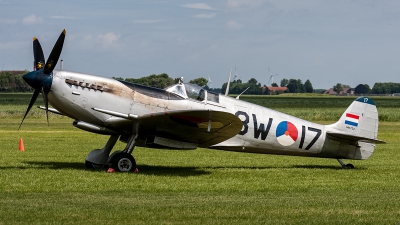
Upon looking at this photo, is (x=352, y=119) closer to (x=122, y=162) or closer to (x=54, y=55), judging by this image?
(x=122, y=162)

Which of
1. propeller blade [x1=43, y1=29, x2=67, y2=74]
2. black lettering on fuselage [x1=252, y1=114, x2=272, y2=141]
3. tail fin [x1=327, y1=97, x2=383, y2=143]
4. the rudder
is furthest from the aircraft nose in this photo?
the rudder

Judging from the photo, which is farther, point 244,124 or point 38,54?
point 244,124

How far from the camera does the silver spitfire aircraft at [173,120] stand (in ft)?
45.6

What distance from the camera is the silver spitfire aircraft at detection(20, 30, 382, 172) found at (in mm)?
13891

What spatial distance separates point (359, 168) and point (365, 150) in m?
0.49

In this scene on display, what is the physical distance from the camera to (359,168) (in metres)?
16.6

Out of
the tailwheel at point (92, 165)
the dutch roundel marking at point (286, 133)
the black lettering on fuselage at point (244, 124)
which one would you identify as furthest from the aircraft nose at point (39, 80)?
the dutch roundel marking at point (286, 133)

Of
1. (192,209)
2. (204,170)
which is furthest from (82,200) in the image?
(204,170)

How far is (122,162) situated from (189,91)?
7.10ft

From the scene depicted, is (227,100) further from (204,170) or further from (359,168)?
(359,168)

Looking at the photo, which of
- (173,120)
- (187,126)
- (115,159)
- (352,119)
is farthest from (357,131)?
(115,159)

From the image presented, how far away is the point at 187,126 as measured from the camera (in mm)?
14086

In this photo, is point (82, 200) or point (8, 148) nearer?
point (82, 200)

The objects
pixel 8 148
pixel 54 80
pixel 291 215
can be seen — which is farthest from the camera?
pixel 8 148
